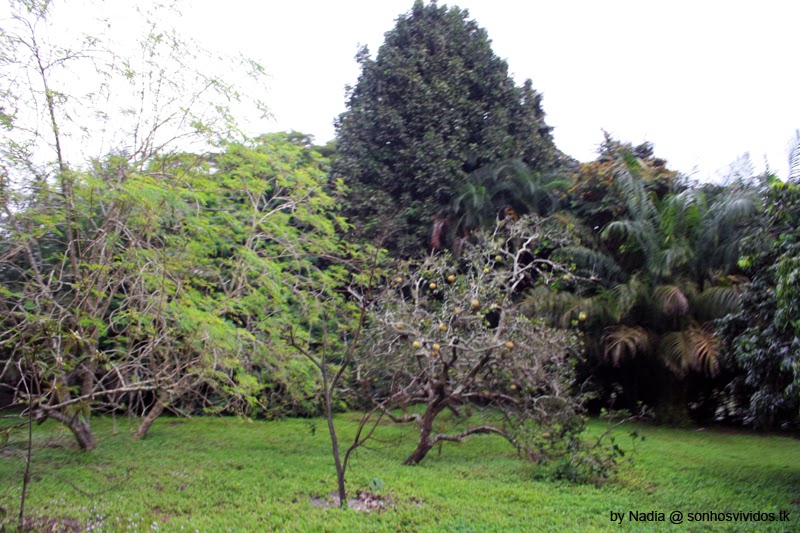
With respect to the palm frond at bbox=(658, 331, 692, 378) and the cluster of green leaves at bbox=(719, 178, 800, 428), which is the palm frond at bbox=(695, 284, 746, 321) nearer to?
the palm frond at bbox=(658, 331, 692, 378)

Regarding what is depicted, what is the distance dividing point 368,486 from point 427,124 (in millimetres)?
9796

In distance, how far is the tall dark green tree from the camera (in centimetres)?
1454

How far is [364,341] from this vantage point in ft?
30.6

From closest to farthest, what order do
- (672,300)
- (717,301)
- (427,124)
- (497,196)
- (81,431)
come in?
1. (81,431)
2. (717,301)
3. (672,300)
4. (497,196)
5. (427,124)

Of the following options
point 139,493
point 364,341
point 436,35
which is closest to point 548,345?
point 364,341

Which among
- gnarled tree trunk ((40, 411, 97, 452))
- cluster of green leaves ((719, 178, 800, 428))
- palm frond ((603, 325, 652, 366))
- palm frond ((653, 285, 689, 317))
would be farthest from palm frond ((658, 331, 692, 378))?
gnarled tree trunk ((40, 411, 97, 452))

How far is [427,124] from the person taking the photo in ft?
48.8

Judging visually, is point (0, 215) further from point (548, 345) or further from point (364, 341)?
point (548, 345)

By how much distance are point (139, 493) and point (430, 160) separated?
385 inches

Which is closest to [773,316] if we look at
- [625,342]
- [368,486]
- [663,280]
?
[625,342]

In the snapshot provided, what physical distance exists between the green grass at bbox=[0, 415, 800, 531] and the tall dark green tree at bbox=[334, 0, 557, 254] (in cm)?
608

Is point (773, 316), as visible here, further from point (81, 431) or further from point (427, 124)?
point (427, 124)

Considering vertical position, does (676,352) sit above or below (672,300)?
below

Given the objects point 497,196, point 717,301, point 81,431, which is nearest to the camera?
point 81,431
